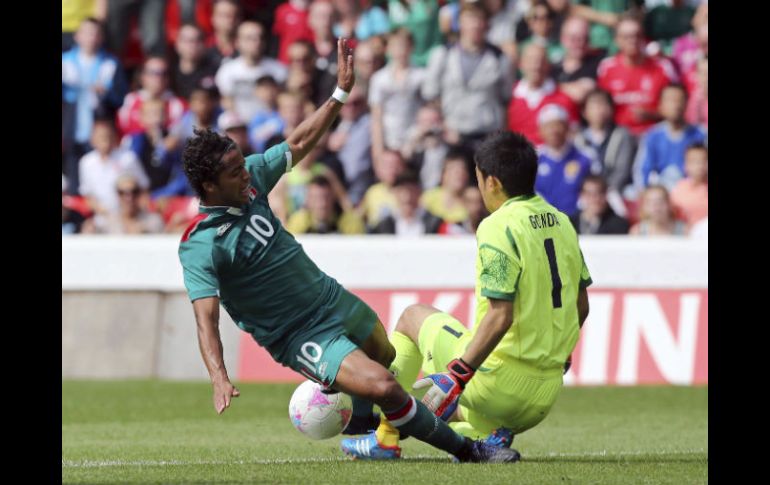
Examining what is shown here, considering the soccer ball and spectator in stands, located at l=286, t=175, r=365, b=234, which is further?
spectator in stands, located at l=286, t=175, r=365, b=234

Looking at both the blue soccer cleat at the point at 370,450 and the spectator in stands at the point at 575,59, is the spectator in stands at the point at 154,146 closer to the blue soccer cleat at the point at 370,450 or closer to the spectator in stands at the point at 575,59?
the spectator in stands at the point at 575,59

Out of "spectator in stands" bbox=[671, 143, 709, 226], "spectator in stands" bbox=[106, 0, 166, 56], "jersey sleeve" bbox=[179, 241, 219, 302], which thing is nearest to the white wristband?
"jersey sleeve" bbox=[179, 241, 219, 302]

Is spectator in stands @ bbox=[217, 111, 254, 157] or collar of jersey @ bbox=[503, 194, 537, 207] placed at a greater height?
collar of jersey @ bbox=[503, 194, 537, 207]

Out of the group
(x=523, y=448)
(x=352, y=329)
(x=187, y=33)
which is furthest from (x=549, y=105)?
(x=352, y=329)

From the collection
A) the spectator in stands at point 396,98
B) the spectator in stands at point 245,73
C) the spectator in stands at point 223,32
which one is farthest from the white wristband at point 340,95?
the spectator in stands at point 223,32

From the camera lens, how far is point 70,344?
14.2m

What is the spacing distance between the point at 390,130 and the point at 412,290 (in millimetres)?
2765

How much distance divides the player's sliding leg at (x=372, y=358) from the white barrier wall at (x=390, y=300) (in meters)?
5.23

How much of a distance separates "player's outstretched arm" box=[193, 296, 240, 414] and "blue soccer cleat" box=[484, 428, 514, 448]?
5.48 feet

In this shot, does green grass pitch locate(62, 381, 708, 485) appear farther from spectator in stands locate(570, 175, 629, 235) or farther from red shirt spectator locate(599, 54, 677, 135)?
red shirt spectator locate(599, 54, 677, 135)

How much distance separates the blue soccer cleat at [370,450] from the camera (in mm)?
7867

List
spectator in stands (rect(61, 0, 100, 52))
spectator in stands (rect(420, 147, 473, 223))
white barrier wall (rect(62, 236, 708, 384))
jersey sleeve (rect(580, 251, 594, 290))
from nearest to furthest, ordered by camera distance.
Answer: jersey sleeve (rect(580, 251, 594, 290)) < white barrier wall (rect(62, 236, 708, 384)) < spectator in stands (rect(420, 147, 473, 223)) < spectator in stands (rect(61, 0, 100, 52))

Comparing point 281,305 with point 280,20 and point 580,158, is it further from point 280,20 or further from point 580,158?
point 280,20

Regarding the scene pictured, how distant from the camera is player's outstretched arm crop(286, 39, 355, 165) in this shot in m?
8.15
